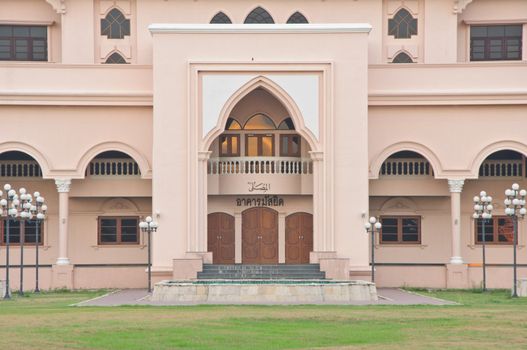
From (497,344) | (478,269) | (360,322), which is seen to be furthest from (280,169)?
(497,344)

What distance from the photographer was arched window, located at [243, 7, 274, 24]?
1863 inches

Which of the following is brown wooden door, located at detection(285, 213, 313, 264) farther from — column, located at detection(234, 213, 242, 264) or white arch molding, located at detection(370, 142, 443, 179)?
white arch molding, located at detection(370, 142, 443, 179)

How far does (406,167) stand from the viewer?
150 ft

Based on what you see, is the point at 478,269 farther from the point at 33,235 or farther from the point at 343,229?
the point at 33,235

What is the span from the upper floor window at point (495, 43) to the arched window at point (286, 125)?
7788 mm

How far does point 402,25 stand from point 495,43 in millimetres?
3590

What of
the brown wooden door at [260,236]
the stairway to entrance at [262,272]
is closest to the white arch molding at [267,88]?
the brown wooden door at [260,236]

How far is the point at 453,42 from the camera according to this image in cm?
4719

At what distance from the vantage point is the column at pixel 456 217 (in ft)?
145

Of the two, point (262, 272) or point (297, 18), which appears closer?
point (262, 272)

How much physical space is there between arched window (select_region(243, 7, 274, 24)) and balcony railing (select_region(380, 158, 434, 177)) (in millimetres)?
6786

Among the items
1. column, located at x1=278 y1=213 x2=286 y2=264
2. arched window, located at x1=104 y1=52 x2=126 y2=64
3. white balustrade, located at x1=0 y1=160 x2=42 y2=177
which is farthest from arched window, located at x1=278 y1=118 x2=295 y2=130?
white balustrade, located at x1=0 y1=160 x2=42 y2=177

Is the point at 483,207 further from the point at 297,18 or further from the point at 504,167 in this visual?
the point at 297,18

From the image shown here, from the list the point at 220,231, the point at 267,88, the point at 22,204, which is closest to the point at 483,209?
the point at 267,88
